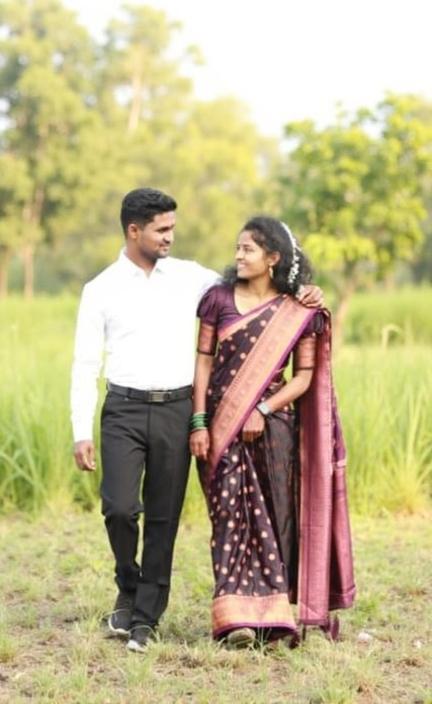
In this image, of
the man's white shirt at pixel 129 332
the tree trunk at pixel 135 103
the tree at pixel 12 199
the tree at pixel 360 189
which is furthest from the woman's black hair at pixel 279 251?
the tree trunk at pixel 135 103

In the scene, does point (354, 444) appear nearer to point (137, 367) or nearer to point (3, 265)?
point (137, 367)

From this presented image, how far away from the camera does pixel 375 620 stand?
4703 mm

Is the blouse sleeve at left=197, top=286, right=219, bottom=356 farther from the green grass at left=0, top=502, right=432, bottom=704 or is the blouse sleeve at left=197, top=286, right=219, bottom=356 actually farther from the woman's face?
the green grass at left=0, top=502, right=432, bottom=704

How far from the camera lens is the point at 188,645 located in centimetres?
426

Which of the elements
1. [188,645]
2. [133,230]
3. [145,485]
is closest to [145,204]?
[133,230]

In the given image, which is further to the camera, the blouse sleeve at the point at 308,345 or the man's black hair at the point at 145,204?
the blouse sleeve at the point at 308,345

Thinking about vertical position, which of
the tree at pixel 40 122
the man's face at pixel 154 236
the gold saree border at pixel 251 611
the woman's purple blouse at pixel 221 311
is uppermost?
the tree at pixel 40 122

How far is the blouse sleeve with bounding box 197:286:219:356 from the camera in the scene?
4242mm

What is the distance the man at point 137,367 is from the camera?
13.5 feet

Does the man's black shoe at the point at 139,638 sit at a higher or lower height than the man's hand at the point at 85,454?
lower


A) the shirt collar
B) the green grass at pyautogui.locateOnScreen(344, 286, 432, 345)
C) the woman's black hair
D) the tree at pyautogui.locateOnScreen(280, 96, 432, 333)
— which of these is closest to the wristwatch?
the woman's black hair

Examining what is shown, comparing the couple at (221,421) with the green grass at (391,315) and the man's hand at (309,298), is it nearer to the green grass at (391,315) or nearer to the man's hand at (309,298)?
the man's hand at (309,298)

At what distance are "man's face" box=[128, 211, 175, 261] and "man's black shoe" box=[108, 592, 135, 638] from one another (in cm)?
125

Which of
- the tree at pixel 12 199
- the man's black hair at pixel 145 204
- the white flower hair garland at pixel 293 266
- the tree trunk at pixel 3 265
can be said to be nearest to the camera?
the man's black hair at pixel 145 204
